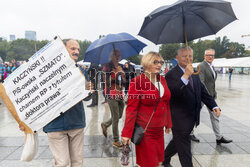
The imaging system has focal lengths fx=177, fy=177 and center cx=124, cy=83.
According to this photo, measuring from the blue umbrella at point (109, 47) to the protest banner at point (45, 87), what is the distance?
113 cm

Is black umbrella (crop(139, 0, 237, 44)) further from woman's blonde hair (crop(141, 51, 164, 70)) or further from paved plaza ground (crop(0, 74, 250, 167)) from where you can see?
paved plaza ground (crop(0, 74, 250, 167))

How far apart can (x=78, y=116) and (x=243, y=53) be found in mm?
110726

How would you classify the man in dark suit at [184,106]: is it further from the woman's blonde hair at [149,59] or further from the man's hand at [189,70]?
the woman's blonde hair at [149,59]

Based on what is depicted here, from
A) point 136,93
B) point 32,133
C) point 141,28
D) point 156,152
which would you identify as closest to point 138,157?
point 156,152

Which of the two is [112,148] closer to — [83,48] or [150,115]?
[150,115]

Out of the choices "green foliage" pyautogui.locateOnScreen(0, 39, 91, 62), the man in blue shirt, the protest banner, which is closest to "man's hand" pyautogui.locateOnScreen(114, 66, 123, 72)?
the man in blue shirt

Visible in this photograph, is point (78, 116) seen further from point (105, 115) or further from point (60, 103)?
point (105, 115)

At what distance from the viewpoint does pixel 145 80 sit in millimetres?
2119

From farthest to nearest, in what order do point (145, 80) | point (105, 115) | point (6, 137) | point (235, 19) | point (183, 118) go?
point (105, 115) < point (6, 137) < point (235, 19) < point (183, 118) < point (145, 80)

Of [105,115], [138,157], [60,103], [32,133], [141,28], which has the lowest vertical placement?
[105,115]

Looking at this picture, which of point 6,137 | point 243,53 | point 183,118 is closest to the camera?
point 183,118

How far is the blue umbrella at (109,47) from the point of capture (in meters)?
3.22

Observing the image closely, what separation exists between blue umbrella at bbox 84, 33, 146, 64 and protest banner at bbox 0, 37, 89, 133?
1.13 m

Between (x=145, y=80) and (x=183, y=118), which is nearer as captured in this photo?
(x=145, y=80)
